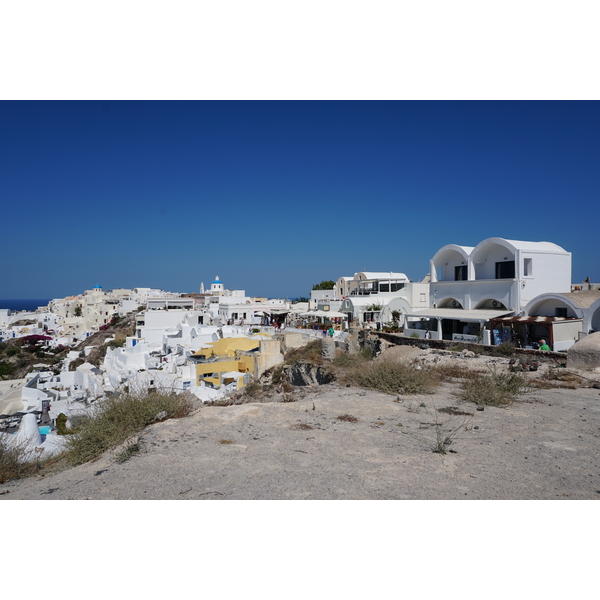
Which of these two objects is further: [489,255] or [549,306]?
[489,255]

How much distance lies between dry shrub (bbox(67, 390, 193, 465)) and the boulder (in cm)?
1062

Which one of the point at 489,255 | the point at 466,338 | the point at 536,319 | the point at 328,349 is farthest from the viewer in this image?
the point at 489,255

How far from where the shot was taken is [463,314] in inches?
739

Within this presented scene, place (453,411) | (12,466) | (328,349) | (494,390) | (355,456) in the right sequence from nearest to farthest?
(355,456)
(12,466)
(453,411)
(494,390)
(328,349)

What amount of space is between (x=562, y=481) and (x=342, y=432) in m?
2.74

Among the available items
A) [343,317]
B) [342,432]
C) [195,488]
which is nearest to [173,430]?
[195,488]

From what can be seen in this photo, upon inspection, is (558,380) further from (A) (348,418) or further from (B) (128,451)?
(B) (128,451)

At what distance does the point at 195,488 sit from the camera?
3.96 m

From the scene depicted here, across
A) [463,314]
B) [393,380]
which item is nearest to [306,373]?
[393,380]

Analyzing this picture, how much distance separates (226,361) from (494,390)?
16.0m

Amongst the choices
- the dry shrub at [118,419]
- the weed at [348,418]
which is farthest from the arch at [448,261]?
the dry shrub at [118,419]

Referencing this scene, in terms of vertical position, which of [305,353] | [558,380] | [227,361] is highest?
[558,380]

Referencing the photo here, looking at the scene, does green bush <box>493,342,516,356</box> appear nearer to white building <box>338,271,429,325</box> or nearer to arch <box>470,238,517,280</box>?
arch <box>470,238,517,280</box>

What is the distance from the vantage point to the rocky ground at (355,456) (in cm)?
395
